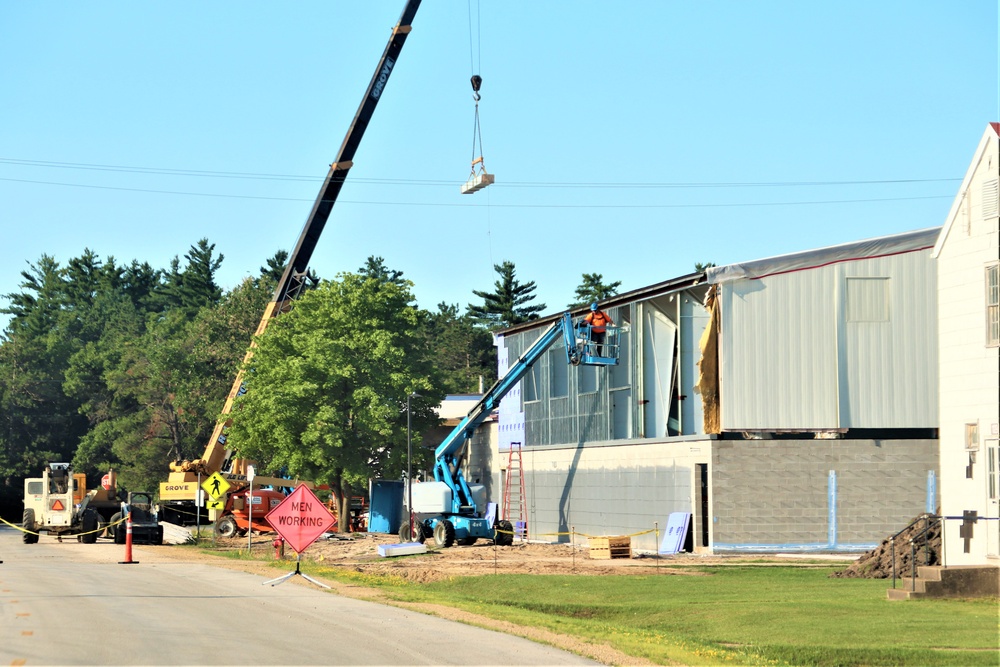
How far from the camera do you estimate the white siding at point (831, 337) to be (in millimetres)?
35344

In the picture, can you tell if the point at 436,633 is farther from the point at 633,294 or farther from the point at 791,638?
the point at 633,294

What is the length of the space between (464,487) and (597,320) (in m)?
7.22

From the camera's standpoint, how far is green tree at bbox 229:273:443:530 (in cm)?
5259

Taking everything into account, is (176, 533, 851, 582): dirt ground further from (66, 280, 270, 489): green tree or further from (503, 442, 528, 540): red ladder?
(66, 280, 270, 489): green tree

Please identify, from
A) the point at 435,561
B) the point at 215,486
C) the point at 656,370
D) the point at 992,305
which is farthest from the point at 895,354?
the point at 215,486

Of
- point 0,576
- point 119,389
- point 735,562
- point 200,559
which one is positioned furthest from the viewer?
point 119,389

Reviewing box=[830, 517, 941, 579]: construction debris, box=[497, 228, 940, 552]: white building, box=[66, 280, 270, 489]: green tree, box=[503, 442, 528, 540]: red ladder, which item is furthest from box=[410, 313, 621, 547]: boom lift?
box=[66, 280, 270, 489]: green tree

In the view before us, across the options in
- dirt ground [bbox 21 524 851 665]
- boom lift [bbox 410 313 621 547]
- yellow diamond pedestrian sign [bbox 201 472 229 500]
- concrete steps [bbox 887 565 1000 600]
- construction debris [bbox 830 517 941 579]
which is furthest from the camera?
yellow diamond pedestrian sign [bbox 201 472 229 500]

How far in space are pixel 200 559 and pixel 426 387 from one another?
20.5 metres

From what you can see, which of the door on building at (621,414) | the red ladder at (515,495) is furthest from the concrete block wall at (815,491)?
the red ladder at (515,495)

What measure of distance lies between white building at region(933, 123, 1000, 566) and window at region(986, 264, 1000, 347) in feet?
0.06

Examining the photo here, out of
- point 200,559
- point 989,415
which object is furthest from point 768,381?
point 200,559

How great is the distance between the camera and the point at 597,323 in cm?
4028

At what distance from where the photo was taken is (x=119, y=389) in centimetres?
10231
